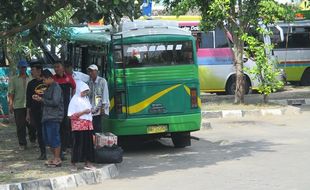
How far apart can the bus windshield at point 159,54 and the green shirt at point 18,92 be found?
2095mm

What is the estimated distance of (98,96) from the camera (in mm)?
10375

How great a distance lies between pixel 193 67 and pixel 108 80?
1.71 meters

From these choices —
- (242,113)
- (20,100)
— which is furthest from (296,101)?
(20,100)

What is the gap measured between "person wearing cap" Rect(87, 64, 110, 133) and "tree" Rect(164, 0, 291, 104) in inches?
321

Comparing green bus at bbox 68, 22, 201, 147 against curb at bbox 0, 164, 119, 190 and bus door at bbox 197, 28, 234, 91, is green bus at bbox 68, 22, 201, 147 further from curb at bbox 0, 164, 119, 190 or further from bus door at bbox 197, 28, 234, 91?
bus door at bbox 197, 28, 234, 91

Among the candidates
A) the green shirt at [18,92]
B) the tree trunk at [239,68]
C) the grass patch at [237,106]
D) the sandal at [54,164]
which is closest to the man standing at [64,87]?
the sandal at [54,164]

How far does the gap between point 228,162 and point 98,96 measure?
2.61 metres

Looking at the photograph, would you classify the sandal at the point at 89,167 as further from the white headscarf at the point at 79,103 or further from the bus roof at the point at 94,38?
the bus roof at the point at 94,38

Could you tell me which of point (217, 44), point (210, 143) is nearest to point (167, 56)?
point (210, 143)

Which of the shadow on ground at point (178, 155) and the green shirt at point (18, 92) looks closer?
the shadow on ground at point (178, 155)

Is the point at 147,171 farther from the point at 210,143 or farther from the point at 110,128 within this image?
the point at 210,143

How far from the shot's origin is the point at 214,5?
17656 mm

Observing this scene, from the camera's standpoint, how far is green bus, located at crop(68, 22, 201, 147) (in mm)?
10938

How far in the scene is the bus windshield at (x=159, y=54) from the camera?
1112 centimetres
